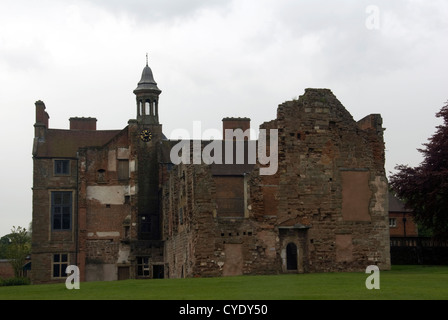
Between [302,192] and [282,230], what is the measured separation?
2246 mm

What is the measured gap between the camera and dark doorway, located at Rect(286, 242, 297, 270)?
143 feet

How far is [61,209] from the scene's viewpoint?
62000 mm

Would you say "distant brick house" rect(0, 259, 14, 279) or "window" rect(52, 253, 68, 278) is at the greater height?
"window" rect(52, 253, 68, 278)

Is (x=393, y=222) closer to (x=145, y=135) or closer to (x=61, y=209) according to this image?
(x=145, y=135)

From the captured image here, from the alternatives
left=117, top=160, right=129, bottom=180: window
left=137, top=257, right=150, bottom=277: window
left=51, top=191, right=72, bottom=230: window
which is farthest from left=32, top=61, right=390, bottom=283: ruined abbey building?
left=51, top=191, right=72, bottom=230: window

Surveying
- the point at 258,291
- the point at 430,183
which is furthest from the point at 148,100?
the point at 258,291

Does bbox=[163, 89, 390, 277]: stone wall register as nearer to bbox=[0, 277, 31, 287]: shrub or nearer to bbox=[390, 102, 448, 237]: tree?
bbox=[390, 102, 448, 237]: tree

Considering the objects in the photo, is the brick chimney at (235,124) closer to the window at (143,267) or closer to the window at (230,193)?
the window at (230,193)

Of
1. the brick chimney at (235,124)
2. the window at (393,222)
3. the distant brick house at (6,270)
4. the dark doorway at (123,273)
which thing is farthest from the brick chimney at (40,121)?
the window at (393,222)

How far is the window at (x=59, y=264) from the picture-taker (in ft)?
199

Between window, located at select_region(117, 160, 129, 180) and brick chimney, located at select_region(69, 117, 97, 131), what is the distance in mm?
5770

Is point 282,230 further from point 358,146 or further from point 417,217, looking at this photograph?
point 417,217
